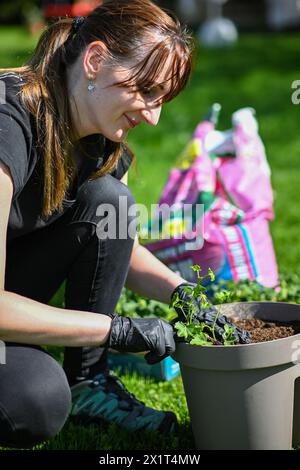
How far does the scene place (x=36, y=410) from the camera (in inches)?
68.9

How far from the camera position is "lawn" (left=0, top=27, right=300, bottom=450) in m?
2.14

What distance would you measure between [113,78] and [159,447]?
970 mm

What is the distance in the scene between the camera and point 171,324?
188 centimetres

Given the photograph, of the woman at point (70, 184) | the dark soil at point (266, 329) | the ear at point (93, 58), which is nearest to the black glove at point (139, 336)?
the woman at point (70, 184)

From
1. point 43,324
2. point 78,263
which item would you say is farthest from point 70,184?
point 43,324

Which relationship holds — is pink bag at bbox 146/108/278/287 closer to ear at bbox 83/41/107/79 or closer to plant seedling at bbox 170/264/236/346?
plant seedling at bbox 170/264/236/346

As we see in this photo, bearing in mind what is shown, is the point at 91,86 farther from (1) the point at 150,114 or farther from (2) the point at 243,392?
(2) the point at 243,392

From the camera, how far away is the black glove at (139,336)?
178 cm

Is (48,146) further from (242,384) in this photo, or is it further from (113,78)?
(242,384)

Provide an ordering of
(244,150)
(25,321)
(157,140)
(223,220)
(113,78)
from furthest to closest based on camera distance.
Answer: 1. (157,140)
2. (244,150)
3. (223,220)
4. (113,78)
5. (25,321)

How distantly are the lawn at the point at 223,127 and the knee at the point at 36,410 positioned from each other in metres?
0.28

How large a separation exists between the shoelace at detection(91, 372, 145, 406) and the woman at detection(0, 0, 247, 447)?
0.22 feet

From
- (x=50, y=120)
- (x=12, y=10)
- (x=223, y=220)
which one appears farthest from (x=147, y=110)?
(x=12, y=10)

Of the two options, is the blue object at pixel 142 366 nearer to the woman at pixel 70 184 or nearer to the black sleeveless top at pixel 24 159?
the woman at pixel 70 184
